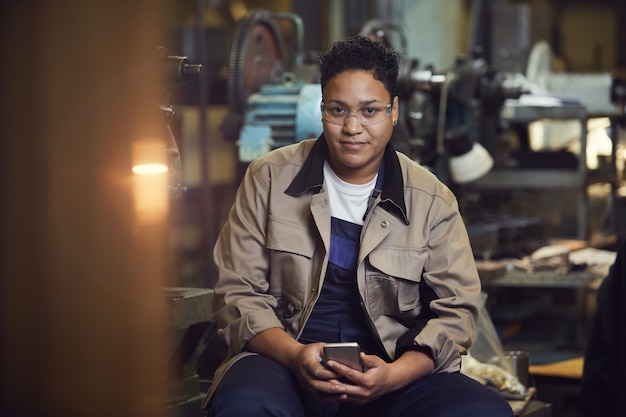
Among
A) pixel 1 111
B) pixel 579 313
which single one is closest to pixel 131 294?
pixel 1 111

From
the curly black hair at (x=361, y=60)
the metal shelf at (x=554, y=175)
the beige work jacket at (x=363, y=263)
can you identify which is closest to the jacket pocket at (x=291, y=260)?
the beige work jacket at (x=363, y=263)

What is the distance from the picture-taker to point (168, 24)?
90 cm

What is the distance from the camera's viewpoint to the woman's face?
2.60 m

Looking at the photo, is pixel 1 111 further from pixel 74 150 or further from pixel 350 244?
pixel 350 244

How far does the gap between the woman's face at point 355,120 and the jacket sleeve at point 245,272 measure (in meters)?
0.24

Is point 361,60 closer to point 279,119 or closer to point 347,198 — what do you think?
point 347,198

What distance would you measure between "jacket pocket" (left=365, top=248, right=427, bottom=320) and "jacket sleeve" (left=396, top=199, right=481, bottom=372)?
0.13 ft

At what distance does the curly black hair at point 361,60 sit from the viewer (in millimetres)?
2602

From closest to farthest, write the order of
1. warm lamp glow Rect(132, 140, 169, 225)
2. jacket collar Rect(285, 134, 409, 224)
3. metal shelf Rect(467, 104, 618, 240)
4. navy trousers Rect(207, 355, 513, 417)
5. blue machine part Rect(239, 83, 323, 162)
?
1. warm lamp glow Rect(132, 140, 169, 225)
2. navy trousers Rect(207, 355, 513, 417)
3. jacket collar Rect(285, 134, 409, 224)
4. blue machine part Rect(239, 83, 323, 162)
5. metal shelf Rect(467, 104, 618, 240)

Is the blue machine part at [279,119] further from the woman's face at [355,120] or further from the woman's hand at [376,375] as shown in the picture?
the woman's hand at [376,375]

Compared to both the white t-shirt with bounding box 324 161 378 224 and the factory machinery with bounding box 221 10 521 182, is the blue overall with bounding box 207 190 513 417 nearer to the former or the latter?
the white t-shirt with bounding box 324 161 378 224

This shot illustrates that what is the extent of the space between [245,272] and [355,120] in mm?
495

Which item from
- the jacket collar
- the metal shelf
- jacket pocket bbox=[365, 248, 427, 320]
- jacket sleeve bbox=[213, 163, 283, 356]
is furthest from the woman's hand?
the metal shelf

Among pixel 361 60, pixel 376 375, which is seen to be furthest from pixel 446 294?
pixel 361 60
